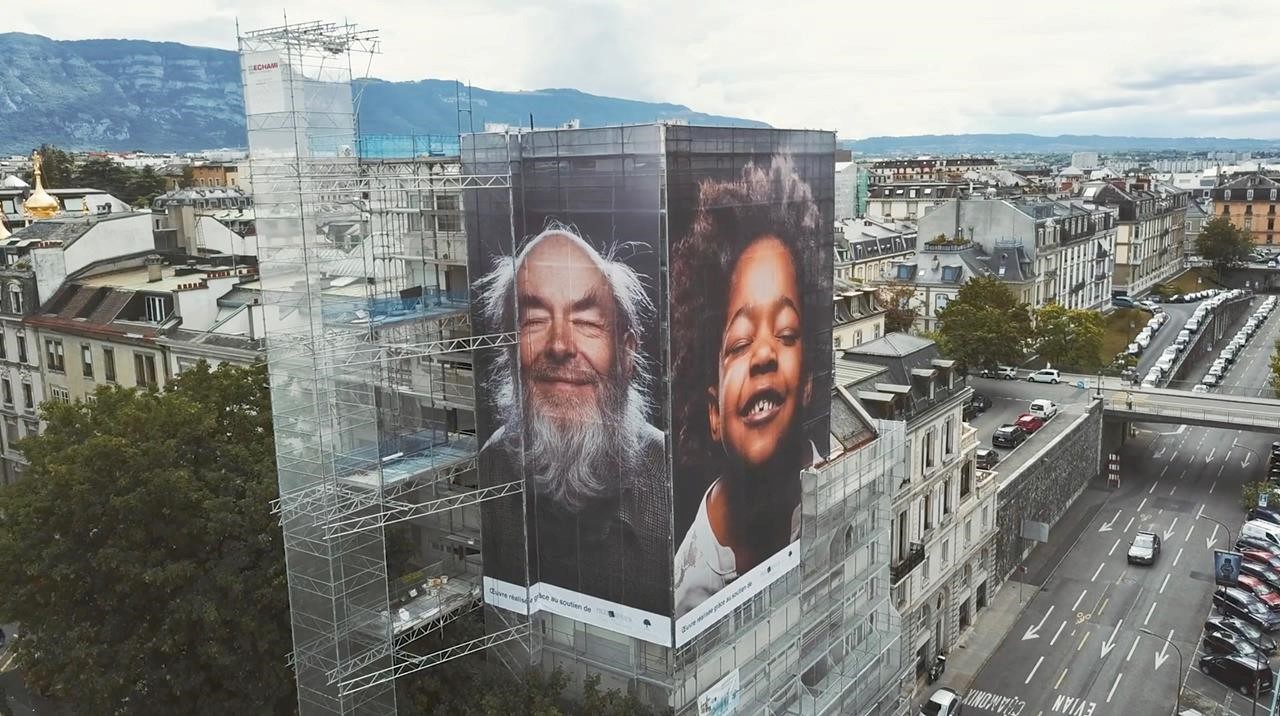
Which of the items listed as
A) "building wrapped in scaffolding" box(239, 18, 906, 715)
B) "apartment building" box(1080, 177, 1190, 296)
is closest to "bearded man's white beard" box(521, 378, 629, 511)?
"building wrapped in scaffolding" box(239, 18, 906, 715)

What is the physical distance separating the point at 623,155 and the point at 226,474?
18.1 meters

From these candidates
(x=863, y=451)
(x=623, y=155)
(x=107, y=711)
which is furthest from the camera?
(x=863, y=451)

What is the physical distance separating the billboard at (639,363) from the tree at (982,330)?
54.4m

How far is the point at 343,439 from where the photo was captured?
31.1 m

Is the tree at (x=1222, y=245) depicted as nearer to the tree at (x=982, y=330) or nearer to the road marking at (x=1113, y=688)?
the tree at (x=982, y=330)

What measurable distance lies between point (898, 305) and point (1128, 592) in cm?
4622

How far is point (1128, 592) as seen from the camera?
60.3m

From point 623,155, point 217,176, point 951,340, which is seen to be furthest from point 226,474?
point 217,176

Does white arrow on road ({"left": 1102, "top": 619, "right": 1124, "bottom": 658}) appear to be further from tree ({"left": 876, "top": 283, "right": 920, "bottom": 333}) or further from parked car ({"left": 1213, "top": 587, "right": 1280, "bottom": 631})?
tree ({"left": 876, "top": 283, "right": 920, "bottom": 333})

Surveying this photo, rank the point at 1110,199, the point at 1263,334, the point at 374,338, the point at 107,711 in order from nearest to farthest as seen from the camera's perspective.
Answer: the point at 374,338 < the point at 107,711 < the point at 1263,334 < the point at 1110,199

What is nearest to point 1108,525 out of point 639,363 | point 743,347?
point 743,347

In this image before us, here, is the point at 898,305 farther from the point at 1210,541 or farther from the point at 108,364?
the point at 108,364

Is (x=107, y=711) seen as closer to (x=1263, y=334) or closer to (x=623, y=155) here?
(x=623, y=155)

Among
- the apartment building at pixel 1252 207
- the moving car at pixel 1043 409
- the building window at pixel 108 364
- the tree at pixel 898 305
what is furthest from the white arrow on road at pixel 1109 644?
the apartment building at pixel 1252 207
